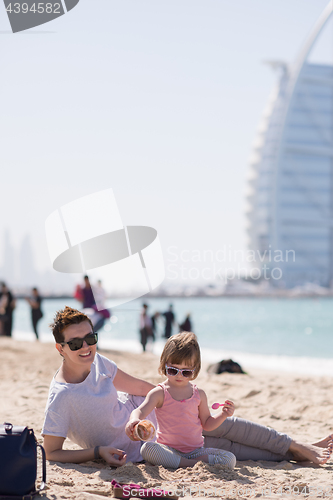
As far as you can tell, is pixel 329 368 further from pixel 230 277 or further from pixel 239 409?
pixel 230 277

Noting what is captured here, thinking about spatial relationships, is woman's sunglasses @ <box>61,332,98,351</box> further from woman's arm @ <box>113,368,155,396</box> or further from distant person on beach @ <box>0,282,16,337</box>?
distant person on beach @ <box>0,282,16,337</box>

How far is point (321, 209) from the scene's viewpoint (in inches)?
3150

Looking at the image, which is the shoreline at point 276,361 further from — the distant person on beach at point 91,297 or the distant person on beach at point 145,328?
the distant person on beach at point 91,297

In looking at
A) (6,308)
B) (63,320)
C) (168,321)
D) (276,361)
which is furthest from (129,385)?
(276,361)

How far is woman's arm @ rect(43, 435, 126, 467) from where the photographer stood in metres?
2.63

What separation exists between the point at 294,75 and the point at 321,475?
83.6 metres

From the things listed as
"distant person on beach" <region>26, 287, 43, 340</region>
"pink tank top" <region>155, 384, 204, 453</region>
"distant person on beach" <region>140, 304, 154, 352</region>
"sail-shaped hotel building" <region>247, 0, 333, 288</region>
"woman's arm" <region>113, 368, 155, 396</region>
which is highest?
"sail-shaped hotel building" <region>247, 0, 333, 288</region>

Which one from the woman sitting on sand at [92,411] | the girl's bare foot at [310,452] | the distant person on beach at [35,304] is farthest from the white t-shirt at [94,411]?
the distant person on beach at [35,304]

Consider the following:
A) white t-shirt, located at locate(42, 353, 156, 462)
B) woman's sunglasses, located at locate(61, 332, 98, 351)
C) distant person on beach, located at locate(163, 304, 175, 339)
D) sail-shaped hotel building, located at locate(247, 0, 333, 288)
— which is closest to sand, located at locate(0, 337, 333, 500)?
white t-shirt, located at locate(42, 353, 156, 462)

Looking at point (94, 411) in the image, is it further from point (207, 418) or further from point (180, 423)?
point (207, 418)

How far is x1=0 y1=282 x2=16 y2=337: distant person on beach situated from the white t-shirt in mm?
9347

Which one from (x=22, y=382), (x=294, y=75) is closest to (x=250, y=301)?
(x=294, y=75)

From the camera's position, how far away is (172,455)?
107 inches

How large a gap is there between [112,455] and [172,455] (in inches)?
11.6
